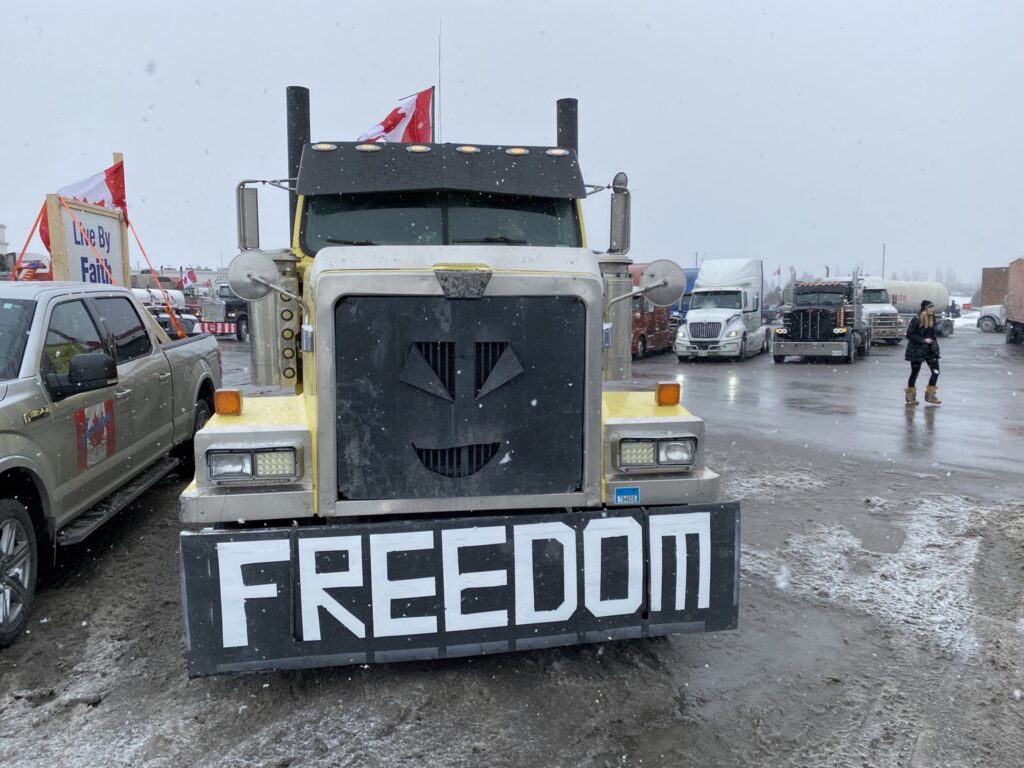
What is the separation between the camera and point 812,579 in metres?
5.31

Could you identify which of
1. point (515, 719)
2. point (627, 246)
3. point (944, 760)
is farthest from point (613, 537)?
point (627, 246)

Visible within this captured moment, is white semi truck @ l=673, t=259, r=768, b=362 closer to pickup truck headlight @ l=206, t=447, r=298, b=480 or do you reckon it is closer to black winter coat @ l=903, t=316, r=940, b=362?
black winter coat @ l=903, t=316, r=940, b=362

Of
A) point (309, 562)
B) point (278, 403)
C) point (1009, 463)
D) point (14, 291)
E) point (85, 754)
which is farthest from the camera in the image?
point (1009, 463)

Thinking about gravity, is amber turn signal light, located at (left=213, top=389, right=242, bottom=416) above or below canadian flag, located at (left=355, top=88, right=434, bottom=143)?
below

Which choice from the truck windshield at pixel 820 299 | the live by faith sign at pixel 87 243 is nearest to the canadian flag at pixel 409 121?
the live by faith sign at pixel 87 243

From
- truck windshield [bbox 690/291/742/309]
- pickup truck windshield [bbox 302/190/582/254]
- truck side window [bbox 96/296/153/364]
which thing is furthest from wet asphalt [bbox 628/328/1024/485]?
truck side window [bbox 96/296/153/364]

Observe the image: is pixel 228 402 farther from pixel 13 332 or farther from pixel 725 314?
pixel 725 314

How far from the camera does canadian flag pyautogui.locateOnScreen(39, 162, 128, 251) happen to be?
11164mm

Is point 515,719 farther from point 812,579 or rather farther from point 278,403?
point 812,579

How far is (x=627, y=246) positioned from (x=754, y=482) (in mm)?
3310

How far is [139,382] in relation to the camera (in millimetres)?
6027

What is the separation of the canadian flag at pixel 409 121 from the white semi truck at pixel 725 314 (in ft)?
44.3

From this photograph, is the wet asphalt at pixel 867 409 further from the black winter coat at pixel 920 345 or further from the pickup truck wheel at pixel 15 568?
the pickup truck wheel at pixel 15 568

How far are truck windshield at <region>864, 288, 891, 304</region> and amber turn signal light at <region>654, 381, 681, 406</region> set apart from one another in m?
31.9
